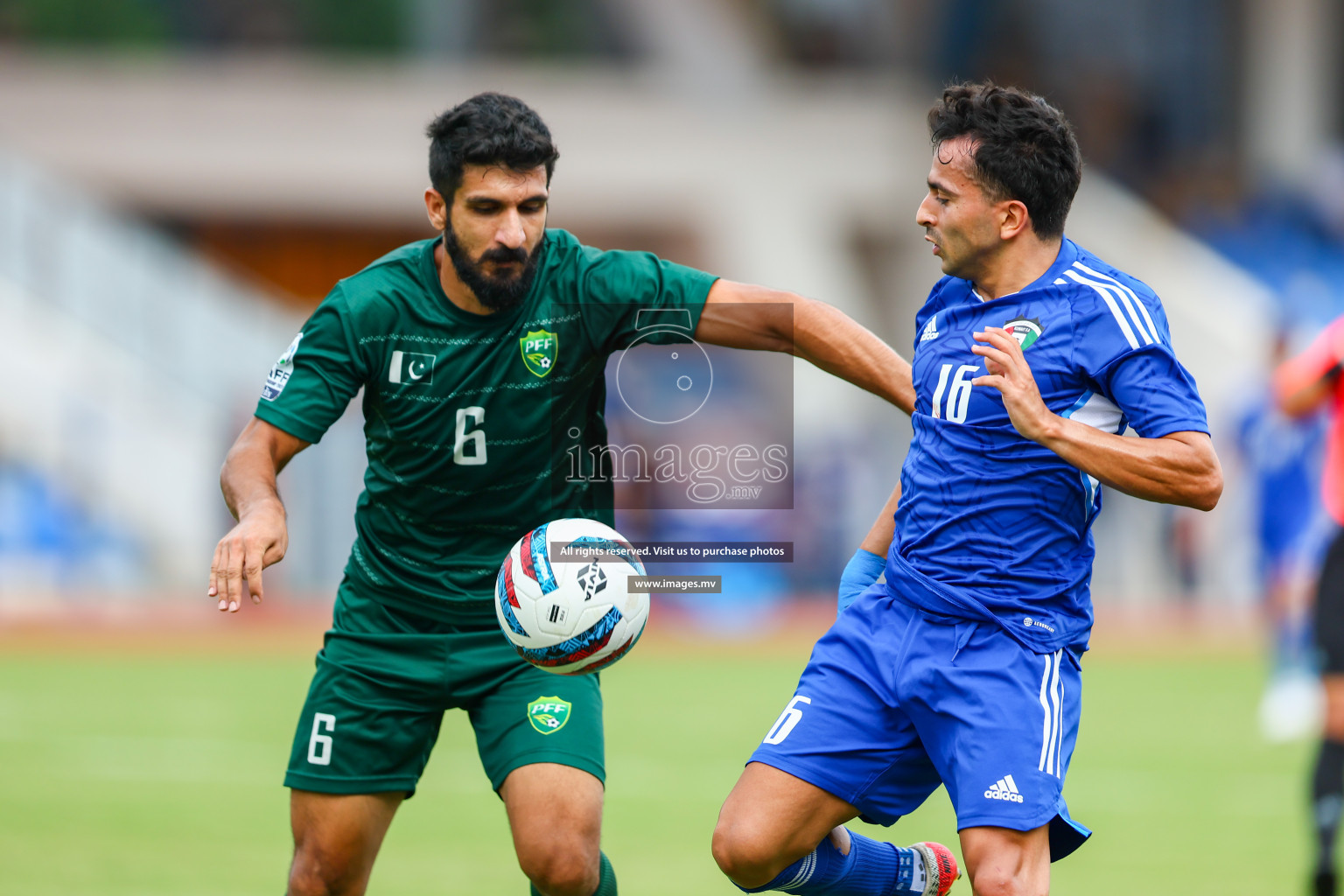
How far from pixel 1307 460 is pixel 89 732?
27.7 ft

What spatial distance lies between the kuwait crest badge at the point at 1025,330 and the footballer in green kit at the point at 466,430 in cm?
56

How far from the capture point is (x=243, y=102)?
22.4 m

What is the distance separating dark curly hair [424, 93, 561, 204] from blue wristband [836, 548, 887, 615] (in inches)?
58.1

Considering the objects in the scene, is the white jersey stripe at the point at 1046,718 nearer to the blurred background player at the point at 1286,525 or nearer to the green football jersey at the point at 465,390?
the green football jersey at the point at 465,390

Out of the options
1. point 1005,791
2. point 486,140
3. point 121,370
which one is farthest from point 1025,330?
point 121,370

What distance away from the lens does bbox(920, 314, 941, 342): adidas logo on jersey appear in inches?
182

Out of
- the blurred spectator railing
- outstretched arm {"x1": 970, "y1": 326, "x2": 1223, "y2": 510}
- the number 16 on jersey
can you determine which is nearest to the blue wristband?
the number 16 on jersey

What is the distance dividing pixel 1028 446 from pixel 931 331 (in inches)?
17.9

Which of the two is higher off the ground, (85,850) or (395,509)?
(395,509)

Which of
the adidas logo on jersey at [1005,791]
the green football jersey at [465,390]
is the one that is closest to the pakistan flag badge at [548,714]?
the green football jersey at [465,390]

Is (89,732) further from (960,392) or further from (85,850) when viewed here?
(960,392)

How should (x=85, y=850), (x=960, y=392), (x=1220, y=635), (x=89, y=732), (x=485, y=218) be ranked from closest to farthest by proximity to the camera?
1. (x=960, y=392)
2. (x=485, y=218)
3. (x=85, y=850)
4. (x=89, y=732)
5. (x=1220, y=635)

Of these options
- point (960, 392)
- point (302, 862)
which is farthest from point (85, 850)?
point (960, 392)

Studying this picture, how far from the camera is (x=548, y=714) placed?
491 cm
